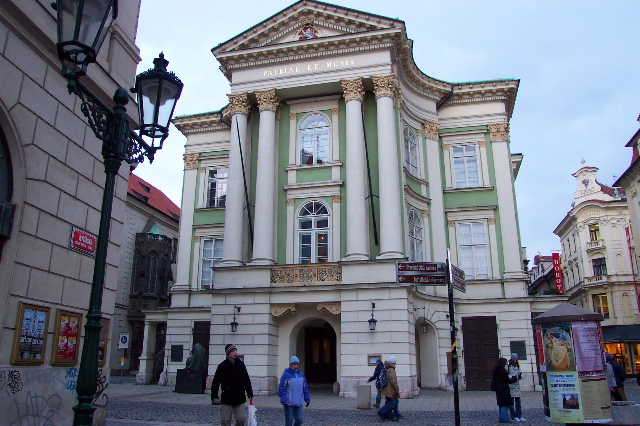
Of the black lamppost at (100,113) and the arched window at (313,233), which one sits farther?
the arched window at (313,233)

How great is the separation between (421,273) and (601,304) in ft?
150

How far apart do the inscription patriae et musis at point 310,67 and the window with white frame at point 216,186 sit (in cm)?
756

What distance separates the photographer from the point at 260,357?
22203 millimetres

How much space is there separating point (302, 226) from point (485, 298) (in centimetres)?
944

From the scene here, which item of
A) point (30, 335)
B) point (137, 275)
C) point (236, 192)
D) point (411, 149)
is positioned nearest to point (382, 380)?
point (30, 335)

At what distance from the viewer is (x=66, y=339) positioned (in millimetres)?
10320

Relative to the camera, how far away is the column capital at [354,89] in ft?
80.5

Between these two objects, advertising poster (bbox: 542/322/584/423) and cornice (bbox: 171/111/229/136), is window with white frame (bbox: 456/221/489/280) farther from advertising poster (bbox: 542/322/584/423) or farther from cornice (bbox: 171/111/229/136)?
cornice (bbox: 171/111/229/136)

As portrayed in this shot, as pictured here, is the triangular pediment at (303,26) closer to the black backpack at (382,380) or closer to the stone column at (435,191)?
the stone column at (435,191)

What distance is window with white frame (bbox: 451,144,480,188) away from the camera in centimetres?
2831

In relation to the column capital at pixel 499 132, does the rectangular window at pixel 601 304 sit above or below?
below

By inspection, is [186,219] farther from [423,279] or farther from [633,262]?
[633,262]

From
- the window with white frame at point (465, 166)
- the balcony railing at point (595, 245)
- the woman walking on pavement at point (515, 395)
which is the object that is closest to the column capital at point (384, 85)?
the window with white frame at point (465, 166)

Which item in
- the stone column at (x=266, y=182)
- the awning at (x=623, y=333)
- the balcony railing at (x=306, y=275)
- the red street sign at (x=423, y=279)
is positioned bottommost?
the red street sign at (x=423, y=279)
